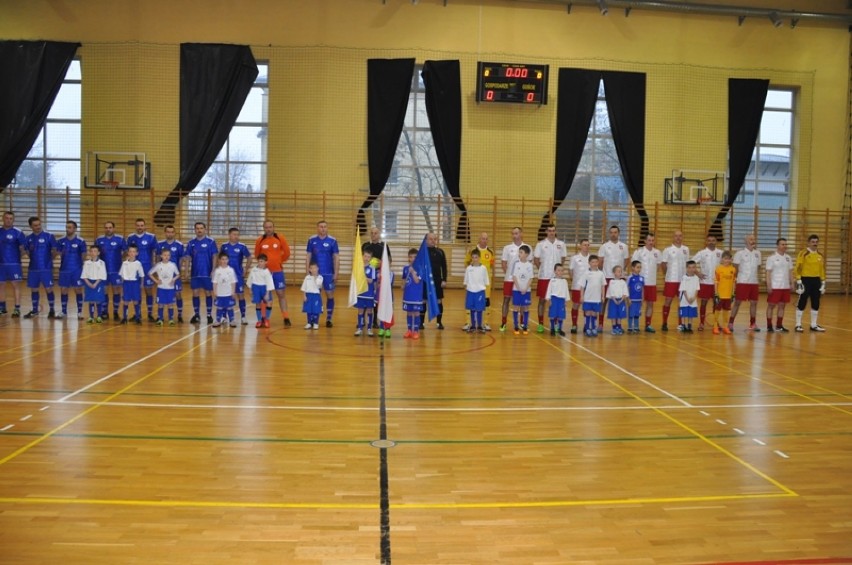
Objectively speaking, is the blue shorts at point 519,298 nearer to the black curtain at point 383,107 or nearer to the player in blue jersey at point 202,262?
the player in blue jersey at point 202,262

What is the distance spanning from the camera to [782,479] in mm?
4734

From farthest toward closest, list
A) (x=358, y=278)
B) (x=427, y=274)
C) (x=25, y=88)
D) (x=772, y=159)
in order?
1. (x=772, y=159)
2. (x=25, y=88)
3. (x=427, y=274)
4. (x=358, y=278)

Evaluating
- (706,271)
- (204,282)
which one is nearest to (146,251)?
(204,282)

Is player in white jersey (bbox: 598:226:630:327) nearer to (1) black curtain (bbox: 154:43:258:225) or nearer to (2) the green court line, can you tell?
(2) the green court line

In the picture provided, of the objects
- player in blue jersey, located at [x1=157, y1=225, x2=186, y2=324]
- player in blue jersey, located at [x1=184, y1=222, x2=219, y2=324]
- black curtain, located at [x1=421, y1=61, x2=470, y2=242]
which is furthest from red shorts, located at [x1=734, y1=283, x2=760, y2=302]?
player in blue jersey, located at [x1=157, y1=225, x2=186, y2=324]

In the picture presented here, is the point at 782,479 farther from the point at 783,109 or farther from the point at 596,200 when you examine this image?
the point at 783,109

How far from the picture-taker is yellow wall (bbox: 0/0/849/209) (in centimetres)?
2052

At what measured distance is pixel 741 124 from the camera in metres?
22.0

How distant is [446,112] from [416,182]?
2405 mm

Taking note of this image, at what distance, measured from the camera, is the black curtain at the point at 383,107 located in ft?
68.3

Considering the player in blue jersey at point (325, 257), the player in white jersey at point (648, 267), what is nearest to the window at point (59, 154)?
the player in blue jersey at point (325, 257)

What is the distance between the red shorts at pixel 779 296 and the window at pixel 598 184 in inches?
369

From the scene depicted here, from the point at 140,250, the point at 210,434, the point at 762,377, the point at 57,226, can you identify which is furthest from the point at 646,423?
the point at 57,226

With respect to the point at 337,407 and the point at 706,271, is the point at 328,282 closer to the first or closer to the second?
the point at 337,407
